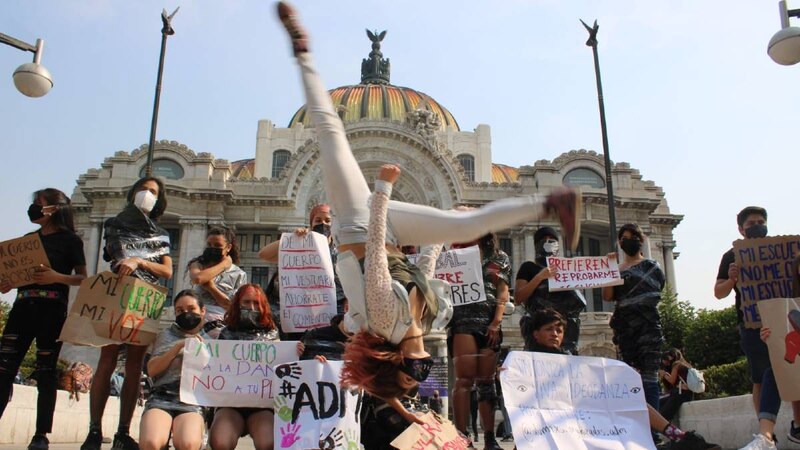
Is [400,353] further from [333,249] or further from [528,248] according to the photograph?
[528,248]

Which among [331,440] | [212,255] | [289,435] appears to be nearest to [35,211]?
[212,255]

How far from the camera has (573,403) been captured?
18.2 feet

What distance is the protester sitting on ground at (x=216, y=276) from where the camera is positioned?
6578 mm

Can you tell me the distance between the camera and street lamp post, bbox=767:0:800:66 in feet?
32.9

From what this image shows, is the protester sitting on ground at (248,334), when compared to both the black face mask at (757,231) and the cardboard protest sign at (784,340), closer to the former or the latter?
the cardboard protest sign at (784,340)

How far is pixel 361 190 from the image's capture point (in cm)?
402

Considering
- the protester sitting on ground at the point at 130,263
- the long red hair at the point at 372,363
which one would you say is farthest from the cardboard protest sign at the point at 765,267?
the protester sitting on ground at the point at 130,263

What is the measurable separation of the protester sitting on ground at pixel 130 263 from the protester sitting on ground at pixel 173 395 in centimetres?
45

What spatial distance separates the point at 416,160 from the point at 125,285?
118 ft

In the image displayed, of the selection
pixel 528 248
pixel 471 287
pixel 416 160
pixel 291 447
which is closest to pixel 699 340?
pixel 528 248

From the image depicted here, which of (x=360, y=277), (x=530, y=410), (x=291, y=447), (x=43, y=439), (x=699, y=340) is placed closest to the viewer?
(x=360, y=277)

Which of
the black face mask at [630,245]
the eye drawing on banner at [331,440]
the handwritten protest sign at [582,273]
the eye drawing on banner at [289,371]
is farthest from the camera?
the handwritten protest sign at [582,273]

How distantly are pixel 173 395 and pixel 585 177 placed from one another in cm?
3979

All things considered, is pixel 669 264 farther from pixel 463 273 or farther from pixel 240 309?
pixel 240 309
